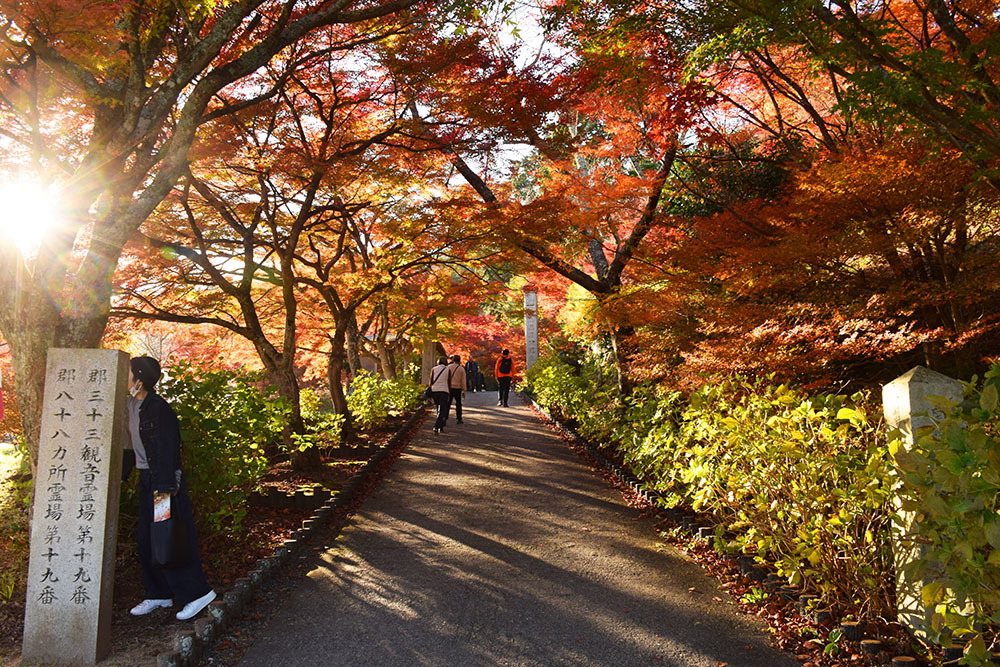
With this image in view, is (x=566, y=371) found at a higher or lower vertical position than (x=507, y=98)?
lower

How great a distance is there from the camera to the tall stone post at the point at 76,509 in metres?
3.61

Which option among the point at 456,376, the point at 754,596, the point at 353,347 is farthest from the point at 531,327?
the point at 754,596

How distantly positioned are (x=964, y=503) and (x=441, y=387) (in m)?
11.6

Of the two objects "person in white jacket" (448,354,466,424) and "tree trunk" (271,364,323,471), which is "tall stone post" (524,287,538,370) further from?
"tree trunk" (271,364,323,471)

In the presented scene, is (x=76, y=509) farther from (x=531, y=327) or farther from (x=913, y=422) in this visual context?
(x=531, y=327)

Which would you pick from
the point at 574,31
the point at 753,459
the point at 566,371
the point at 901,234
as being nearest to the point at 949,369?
the point at 901,234

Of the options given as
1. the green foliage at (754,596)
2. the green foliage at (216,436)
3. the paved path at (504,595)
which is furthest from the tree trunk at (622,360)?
the green foliage at (216,436)

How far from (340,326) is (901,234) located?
358 inches

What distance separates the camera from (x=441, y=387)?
13.6 metres

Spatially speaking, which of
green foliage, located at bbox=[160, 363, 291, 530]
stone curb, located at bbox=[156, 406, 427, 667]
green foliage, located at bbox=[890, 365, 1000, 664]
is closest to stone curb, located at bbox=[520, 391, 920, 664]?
green foliage, located at bbox=[890, 365, 1000, 664]

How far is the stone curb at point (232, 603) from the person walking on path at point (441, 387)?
6.01 m

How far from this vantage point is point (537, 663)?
11.6 ft

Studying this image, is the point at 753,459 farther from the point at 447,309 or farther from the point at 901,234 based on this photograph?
the point at 447,309

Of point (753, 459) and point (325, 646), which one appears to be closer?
point (325, 646)
